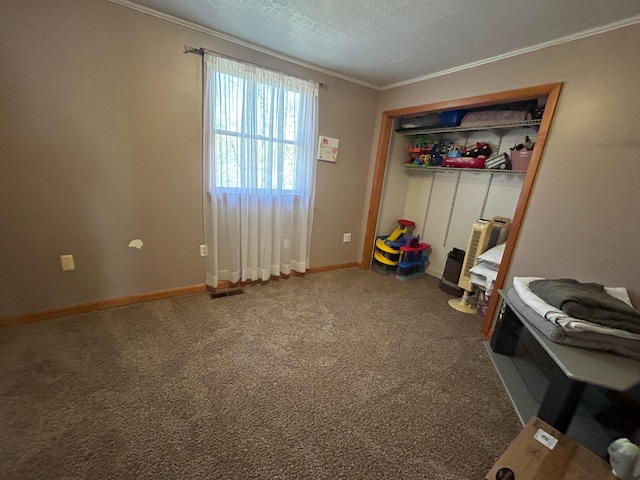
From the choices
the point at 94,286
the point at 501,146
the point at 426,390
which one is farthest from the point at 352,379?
the point at 501,146

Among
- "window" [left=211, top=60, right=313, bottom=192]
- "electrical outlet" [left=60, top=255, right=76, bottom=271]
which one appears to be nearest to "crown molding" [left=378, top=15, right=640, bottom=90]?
"window" [left=211, top=60, right=313, bottom=192]

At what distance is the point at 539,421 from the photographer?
46.5 inches

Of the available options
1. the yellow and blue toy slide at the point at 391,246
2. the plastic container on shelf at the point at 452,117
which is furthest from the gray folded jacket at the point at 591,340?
the plastic container on shelf at the point at 452,117

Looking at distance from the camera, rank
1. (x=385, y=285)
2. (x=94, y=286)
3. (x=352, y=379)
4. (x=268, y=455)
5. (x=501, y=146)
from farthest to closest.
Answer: (x=385, y=285) → (x=501, y=146) → (x=94, y=286) → (x=352, y=379) → (x=268, y=455)

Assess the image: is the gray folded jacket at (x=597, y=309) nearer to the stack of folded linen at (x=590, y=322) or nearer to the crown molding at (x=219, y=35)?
the stack of folded linen at (x=590, y=322)

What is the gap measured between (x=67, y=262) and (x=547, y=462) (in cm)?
297

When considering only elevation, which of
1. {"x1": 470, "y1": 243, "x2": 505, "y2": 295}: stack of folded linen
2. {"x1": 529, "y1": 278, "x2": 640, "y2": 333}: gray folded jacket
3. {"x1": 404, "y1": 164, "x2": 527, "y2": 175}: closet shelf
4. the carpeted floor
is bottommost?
the carpeted floor

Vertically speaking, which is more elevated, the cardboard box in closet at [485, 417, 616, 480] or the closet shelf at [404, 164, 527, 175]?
the closet shelf at [404, 164, 527, 175]

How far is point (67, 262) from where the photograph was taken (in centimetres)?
195

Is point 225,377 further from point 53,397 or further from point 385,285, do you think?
point 385,285

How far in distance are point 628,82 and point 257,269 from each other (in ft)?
9.83

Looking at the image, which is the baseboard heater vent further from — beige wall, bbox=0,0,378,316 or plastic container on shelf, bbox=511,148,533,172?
plastic container on shelf, bbox=511,148,533,172

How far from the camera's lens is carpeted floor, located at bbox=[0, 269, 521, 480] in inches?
44.8

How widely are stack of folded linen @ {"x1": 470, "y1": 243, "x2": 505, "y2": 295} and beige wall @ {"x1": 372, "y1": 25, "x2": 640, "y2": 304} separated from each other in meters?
0.26
